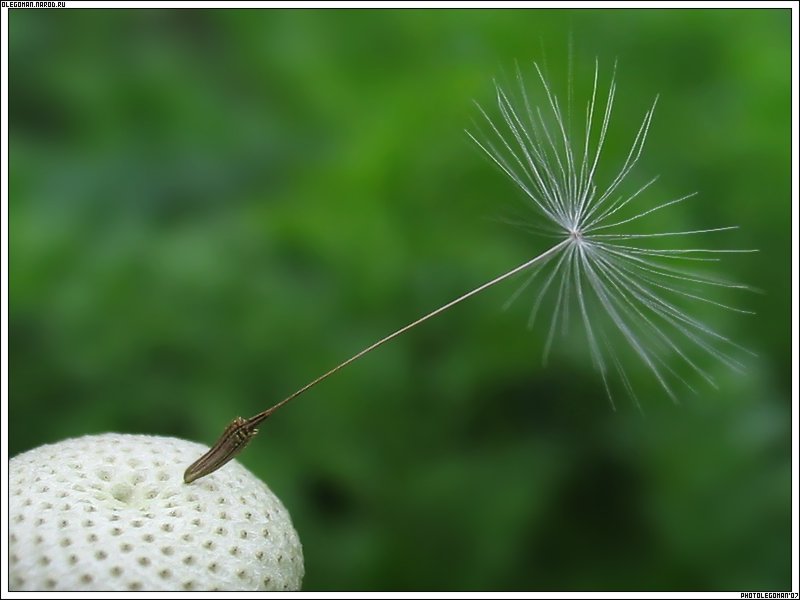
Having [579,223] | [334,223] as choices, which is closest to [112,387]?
[334,223]

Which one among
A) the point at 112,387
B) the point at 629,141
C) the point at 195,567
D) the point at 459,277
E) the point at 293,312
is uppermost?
the point at 629,141

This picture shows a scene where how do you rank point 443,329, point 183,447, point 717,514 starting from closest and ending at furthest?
point 183,447 < point 717,514 < point 443,329

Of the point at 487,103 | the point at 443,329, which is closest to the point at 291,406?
the point at 443,329

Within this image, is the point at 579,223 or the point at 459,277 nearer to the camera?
the point at 579,223

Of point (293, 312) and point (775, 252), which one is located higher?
point (775, 252)

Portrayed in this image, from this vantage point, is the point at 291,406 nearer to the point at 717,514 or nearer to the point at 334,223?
the point at 334,223

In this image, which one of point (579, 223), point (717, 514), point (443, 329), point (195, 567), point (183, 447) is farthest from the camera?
point (443, 329)

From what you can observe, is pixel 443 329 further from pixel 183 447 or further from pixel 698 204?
pixel 183 447
